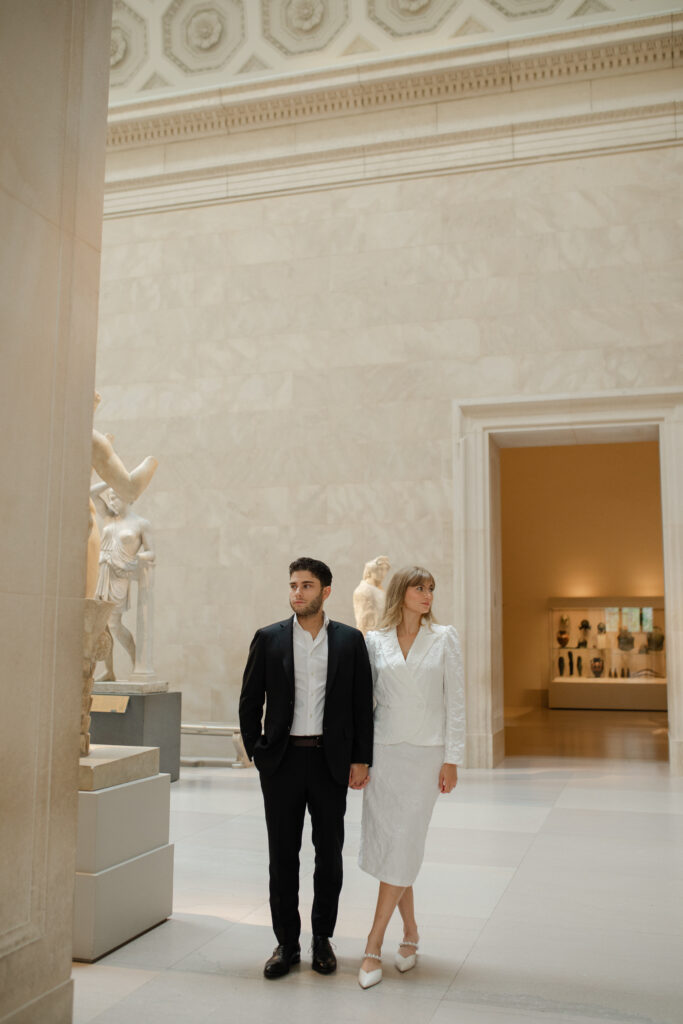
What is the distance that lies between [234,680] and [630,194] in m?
8.24

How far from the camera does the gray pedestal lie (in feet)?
31.7

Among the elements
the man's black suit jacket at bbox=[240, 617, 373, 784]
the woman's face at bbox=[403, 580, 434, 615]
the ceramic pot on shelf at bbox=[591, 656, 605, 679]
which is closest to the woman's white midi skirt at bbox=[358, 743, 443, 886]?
the man's black suit jacket at bbox=[240, 617, 373, 784]

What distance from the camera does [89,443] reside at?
406cm

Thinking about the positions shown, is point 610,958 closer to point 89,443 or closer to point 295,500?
point 89,443

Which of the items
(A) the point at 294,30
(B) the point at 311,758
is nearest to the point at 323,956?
(B) the point at 311,758

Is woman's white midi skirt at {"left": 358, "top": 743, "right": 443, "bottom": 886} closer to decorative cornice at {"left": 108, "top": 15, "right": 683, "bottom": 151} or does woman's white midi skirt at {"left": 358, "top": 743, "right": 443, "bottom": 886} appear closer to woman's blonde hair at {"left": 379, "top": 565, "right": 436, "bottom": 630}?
woman's blonde hair at {"left": 379, "top": 565, "right": 436, "bottom": 630}

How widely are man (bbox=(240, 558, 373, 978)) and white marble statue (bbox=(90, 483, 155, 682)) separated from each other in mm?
6313

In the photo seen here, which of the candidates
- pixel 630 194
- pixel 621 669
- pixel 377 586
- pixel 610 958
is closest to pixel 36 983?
pixel 610 958

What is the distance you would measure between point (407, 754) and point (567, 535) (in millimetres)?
18267

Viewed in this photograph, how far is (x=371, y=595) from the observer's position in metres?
10.8

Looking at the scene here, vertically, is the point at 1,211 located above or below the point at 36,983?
Answer: above

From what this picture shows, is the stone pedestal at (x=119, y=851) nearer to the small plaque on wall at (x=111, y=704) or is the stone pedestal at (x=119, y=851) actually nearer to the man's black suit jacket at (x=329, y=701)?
the man's black suit jacket at (x=329, y=701)

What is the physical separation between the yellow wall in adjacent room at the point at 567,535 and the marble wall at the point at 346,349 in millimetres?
9791

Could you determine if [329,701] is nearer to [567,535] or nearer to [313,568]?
[313,568]
